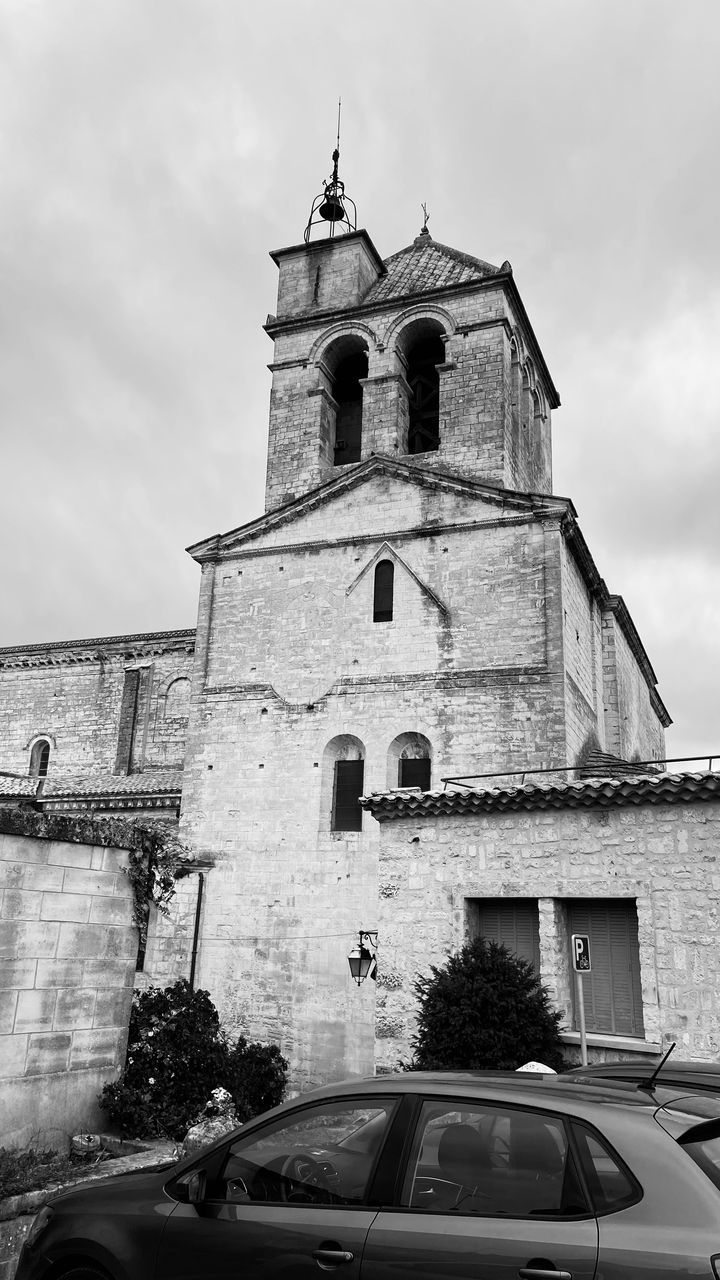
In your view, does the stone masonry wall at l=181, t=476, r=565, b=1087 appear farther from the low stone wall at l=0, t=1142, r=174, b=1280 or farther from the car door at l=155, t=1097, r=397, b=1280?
the car door at l=155, t=1097, r=397, b=1280

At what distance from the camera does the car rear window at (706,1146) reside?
3.15 m

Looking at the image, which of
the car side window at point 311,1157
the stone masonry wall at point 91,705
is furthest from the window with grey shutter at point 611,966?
the stone masonry wall at point 91,705

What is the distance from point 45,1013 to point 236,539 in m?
14.2

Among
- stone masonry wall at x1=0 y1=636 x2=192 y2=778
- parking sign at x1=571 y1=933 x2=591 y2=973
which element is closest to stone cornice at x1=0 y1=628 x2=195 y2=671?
stone masonry wall at x1=0 y1=636 x2=192 y2=778

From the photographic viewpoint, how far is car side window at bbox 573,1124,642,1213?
3.17m

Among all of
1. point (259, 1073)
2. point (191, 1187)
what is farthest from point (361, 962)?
point (191, 1187)

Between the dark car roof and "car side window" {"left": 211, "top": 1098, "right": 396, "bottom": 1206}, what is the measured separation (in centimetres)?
9

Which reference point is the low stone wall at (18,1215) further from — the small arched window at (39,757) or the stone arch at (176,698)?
the small arched window at (39,757)

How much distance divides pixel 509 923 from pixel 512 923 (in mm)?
38

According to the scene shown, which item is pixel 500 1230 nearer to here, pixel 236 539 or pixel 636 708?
pixel 236 539

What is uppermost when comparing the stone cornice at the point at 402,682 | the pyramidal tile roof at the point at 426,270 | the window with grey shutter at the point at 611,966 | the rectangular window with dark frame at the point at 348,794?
the pyramidal tile roof at the point at 426,270

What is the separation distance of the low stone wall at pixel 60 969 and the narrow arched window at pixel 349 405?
15.4 meters

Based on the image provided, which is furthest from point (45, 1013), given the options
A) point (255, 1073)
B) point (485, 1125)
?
point (255, 1073)

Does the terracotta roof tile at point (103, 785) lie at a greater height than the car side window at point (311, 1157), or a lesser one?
greater
